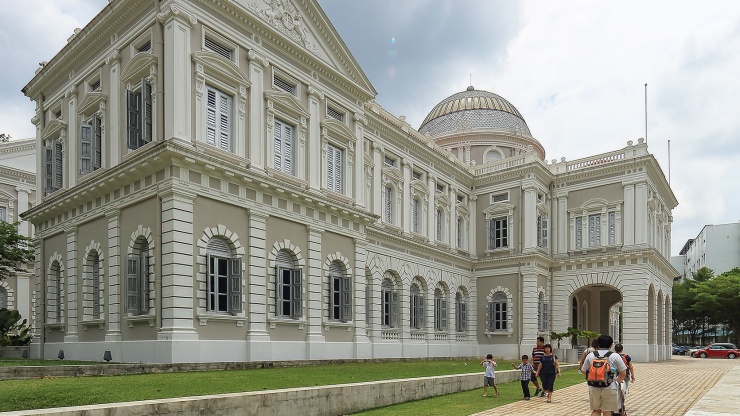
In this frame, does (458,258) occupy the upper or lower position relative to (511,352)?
upper

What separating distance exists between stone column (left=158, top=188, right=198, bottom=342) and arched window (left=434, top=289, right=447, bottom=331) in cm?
2032

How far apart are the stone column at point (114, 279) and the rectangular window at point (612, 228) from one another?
97.1 feet

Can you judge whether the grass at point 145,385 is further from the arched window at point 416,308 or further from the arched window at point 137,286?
the arched window at point 416,308

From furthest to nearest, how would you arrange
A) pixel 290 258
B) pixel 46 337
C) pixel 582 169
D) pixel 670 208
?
1. pixel 670 208
2. pixel 582 169
3. pixel 46 337
4. pixel 290 258

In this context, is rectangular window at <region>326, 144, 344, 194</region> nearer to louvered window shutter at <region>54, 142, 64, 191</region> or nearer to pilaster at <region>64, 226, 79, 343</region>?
pilaster at <region>64, 226, 79, 343</region>

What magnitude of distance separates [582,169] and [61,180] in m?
30.5

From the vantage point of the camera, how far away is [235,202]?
19.9m

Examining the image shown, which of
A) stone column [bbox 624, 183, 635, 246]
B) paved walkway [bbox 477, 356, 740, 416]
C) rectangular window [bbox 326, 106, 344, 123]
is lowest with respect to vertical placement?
paved walkway [bbox 477, 356, 740, 416]

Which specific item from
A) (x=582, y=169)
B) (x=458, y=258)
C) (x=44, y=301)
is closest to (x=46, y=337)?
(x=44, y=301)

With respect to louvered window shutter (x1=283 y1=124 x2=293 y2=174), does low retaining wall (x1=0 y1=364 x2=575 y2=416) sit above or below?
below

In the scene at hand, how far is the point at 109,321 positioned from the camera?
64.4 ft

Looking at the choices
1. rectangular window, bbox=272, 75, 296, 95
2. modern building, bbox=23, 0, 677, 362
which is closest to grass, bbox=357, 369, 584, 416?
modern building, bbox=23, 0, 677, 362

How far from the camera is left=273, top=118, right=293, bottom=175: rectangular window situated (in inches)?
881

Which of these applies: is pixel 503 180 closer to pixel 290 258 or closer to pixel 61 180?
pixel 290 258
